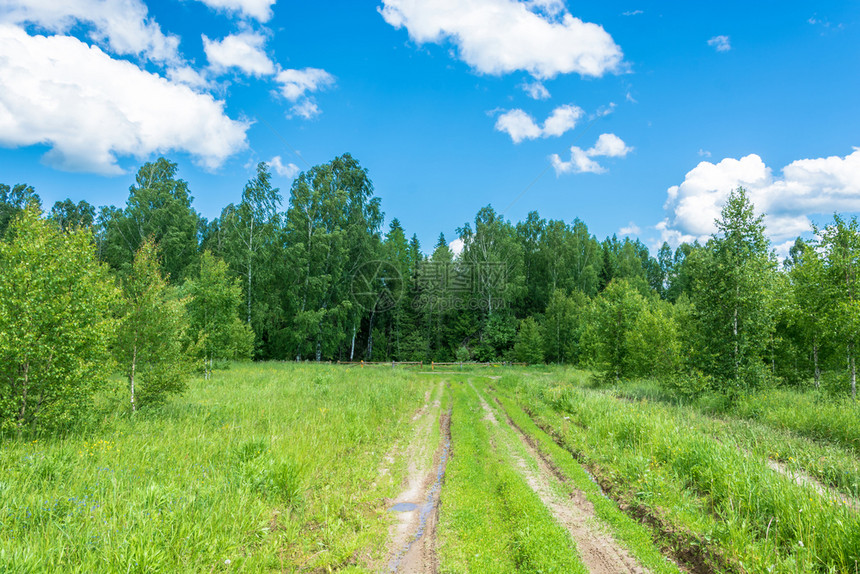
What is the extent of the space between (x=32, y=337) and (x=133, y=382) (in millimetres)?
4534

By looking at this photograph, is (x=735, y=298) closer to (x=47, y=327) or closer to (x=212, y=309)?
(x=47, y=327)

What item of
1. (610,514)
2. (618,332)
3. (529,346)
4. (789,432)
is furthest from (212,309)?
(529,346)

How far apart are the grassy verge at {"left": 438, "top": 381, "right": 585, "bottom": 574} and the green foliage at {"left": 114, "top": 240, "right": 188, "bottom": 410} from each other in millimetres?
9487

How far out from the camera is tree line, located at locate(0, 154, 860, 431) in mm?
8594

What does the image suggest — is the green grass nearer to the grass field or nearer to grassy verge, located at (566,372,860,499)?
the grass field

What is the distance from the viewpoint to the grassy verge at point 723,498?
489 centimetres

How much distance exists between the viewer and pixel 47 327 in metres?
8.28

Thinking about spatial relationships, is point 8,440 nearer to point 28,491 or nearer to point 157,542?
point 28,491

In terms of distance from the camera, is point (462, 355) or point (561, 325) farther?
point (561, 325)

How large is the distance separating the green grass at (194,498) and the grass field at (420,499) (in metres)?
0.03

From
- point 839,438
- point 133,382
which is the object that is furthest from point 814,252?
point 133,382

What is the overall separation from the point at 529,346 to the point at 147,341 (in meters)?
Answer: 42.5

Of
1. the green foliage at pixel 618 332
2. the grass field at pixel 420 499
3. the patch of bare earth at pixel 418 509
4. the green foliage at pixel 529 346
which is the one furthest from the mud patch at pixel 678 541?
the green foliage at pixel 529 346

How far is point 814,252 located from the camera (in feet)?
55.1
